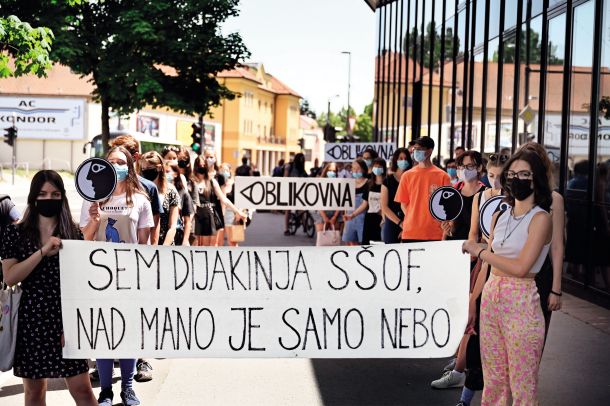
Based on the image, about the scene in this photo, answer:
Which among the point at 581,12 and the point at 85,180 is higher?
the point at 581,12

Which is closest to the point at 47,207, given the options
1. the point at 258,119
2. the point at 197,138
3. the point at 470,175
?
the point at 470,175

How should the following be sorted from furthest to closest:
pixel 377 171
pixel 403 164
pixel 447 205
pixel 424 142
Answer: pixel 377 171
pixel 403 164
pixel 424 142
pixel 447 205

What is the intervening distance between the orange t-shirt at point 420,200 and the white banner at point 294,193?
8.65 feet

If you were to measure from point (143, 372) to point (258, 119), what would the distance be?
11171 cm

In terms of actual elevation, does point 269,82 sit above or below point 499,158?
above

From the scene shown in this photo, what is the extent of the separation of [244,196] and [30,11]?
69.9ft

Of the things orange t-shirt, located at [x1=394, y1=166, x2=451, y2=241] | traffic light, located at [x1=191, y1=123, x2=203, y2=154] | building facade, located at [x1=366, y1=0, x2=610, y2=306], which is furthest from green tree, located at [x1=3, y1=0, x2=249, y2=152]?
orange t-shirt, located at [x1=394, y1=166, x2=451, y2=241]

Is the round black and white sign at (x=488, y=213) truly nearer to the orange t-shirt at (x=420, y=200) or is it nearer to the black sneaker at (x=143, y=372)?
the black sneaker at (x=143, y=372)

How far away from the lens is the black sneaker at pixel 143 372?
25.8 ft

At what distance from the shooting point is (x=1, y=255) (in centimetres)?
528

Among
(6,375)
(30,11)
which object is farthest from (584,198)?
(30,11)

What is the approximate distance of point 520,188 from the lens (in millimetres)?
5305

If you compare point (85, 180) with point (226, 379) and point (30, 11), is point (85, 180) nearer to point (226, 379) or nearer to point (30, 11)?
point (226, 379)

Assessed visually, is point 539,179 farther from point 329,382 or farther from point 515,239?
point 329,382
